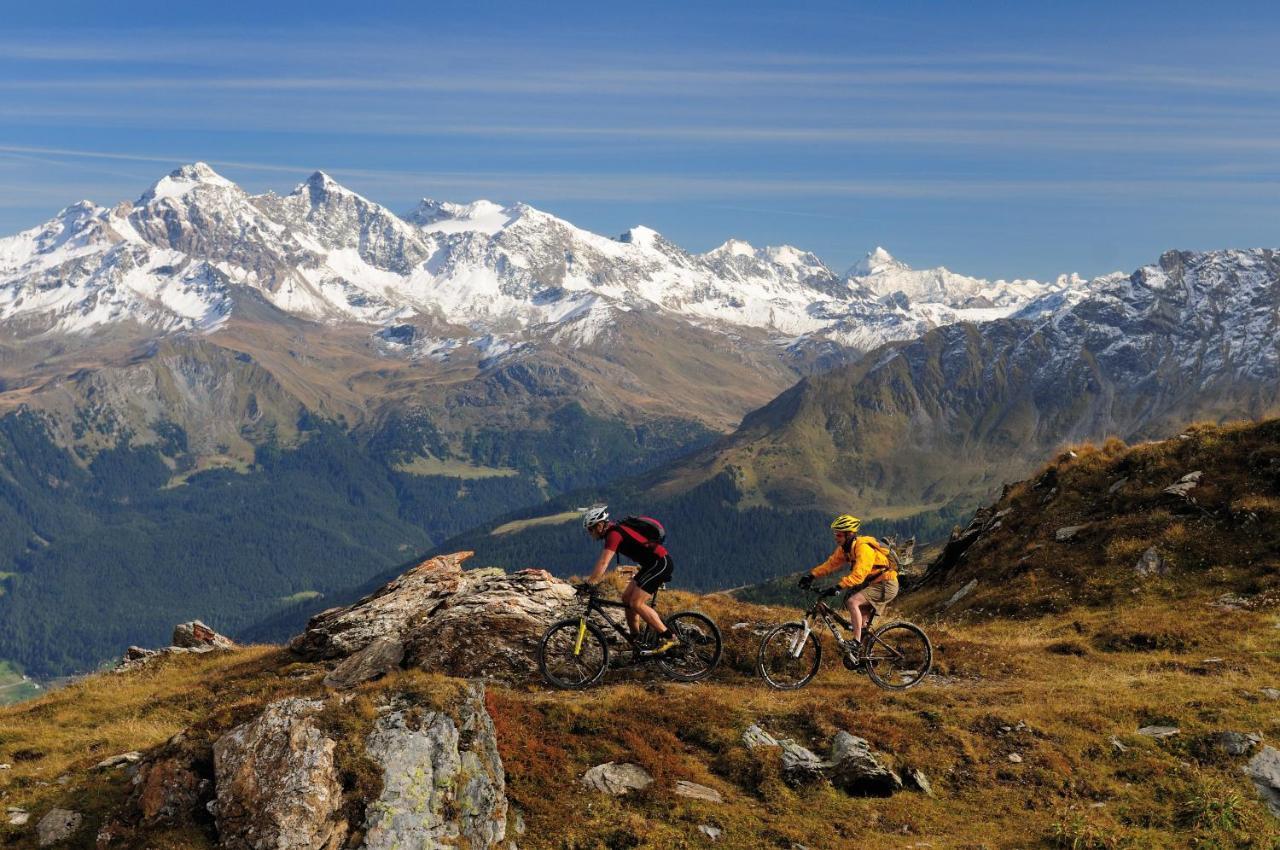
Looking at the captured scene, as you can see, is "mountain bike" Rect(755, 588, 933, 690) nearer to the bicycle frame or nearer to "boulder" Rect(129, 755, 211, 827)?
the bicycle frame

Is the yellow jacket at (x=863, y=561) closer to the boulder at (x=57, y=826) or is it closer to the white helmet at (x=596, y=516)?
the white helmet at (x=596, y=516)

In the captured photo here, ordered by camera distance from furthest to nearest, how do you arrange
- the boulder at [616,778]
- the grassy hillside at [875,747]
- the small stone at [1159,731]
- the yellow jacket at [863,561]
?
the yellow jacket at [863,561]
the small stone at [1159,731]
the boulder at [616,778]
the grassy hillside at [875,747]

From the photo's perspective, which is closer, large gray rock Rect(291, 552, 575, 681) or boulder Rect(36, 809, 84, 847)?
boulder Rect(36, 809, 84, 847)

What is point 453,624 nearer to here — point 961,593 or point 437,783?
point 437,783

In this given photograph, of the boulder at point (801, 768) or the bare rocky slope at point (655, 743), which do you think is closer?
the bare rocky slope at point (655, 743)

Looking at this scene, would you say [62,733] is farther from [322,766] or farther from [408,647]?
[322,766]

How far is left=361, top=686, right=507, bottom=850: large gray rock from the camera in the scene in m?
16.6

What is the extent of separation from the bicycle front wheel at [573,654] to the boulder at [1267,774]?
1424 centimetres

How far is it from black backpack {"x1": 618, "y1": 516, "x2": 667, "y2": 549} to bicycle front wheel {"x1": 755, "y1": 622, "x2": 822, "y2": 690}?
417 cm

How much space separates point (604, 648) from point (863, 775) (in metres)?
7.42

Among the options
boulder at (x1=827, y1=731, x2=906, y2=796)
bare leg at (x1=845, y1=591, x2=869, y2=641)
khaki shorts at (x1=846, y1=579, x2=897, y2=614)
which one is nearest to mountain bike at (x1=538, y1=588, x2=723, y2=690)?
bare leg at (x1=845, y1=591, x2=869, y2=641)

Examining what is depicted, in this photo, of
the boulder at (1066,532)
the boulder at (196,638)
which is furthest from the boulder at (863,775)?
the boulder at (196,638)

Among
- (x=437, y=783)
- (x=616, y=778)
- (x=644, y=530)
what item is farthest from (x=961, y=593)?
(x=437, y=783)

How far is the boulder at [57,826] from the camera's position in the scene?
1789cm
